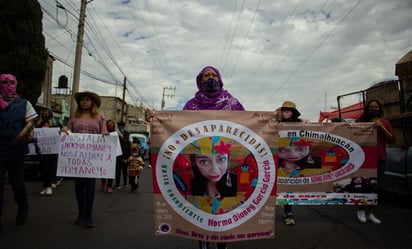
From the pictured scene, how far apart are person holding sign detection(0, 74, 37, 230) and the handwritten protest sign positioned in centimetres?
306

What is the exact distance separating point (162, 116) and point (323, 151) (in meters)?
3.16

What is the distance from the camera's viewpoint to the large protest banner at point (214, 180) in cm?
292

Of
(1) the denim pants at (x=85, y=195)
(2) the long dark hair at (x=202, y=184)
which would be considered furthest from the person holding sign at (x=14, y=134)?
(2) the long dark hair at (x=202, y=184)

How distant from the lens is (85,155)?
4.86 meters

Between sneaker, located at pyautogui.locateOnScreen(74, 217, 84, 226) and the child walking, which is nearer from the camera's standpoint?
sneaker, located at pyautogui.locateOnScreen(74, 217, 84, 226)

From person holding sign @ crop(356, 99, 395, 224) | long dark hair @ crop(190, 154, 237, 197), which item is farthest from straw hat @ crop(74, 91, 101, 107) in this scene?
person holding sign @ crop(356, 99, 395, 224)

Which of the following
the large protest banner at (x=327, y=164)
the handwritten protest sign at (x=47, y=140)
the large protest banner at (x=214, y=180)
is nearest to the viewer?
the large protest banner at (x=214, y=180)

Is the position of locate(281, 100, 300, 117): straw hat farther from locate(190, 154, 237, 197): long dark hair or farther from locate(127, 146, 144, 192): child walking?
locate(127, 146, 144, 192): child walking

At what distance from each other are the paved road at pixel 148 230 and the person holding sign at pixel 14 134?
511mm

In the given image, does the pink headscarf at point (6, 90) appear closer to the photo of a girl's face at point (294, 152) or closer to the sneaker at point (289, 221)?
the photo of a girl's face at point (294, 152)

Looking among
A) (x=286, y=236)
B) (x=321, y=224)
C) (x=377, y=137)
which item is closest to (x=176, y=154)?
(x=286, y=236)

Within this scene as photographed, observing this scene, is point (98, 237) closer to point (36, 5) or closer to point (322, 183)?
point (322, 183)

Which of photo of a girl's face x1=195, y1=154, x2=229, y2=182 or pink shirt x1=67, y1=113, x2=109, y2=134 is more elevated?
pink shirt x1=67, y1=113, x2=109, y2=134

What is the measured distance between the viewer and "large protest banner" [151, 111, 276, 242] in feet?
9.57
